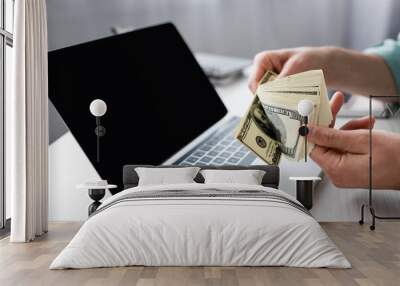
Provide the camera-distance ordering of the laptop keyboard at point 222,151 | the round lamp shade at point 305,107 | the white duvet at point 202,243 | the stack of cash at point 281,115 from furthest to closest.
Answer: the laptop keyboard at point 222,151 < the stack of cash at point 281,115 < the round lamp shade at point 305,107 < the white duvet at point 202,243

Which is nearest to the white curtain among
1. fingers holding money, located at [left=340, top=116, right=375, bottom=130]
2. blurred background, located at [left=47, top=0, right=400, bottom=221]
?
blurred background, located at [left=47, top=0, right=400, bottom=221]

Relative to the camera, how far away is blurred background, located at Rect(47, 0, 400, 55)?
649 centimetres

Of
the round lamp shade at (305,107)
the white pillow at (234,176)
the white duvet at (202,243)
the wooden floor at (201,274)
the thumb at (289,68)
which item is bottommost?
the wooden floor at (201,274)

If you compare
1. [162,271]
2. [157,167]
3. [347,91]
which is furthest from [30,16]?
[347,91]

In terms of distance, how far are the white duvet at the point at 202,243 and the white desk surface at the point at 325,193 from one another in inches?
89.2

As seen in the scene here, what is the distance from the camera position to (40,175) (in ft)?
18.6

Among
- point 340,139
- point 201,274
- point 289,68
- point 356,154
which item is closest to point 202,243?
point 201,274

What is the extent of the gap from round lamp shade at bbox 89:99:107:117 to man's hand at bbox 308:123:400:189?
6.45 ft

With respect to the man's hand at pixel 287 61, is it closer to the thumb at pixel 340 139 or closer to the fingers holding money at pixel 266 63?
the fingers holding money at pixel 266 63

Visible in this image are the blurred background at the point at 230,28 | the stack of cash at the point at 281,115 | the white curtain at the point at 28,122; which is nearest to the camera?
the white curtain at the point at 28,122

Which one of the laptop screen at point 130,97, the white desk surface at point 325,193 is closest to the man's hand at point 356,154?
the white desk surface at point 325,193

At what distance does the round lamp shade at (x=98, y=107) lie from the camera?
5.69 meters

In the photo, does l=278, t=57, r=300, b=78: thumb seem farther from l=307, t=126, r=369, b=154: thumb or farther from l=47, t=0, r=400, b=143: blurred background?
l=307, t=126, r=369, b=154: thumb

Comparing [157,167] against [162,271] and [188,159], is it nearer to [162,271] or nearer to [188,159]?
[188,159]
